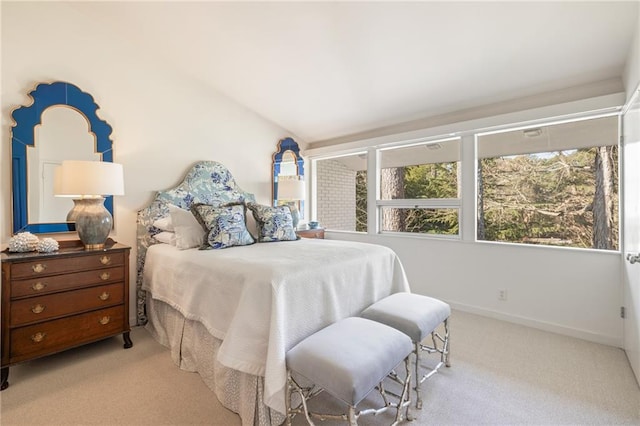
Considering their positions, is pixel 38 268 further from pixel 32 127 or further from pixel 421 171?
pixel 421 171

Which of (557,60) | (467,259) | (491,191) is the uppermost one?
(557,60)

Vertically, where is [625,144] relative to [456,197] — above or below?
above

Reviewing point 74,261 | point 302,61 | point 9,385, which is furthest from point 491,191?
point 9,385

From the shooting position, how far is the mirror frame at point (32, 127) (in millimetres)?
2352

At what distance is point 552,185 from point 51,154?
4471 mm

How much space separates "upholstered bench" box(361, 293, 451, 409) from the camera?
1.80 meters

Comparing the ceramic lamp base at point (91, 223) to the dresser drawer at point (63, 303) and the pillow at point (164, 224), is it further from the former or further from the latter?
the pillow at point (164, 224)

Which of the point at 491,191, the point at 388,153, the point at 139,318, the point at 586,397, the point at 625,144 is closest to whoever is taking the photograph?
the point at 586,397

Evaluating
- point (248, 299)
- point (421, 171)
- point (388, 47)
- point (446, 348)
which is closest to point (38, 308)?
point (248, 299)

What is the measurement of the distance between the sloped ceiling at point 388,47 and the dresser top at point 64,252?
1.98m

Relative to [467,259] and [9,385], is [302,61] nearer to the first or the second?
[467,259]

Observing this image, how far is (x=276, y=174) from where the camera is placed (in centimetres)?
429

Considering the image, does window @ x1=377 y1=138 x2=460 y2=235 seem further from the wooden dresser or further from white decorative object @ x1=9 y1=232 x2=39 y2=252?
white decorative object @ x1=9 y1=232 x2=39 y2=252

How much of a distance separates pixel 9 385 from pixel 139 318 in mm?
1026
